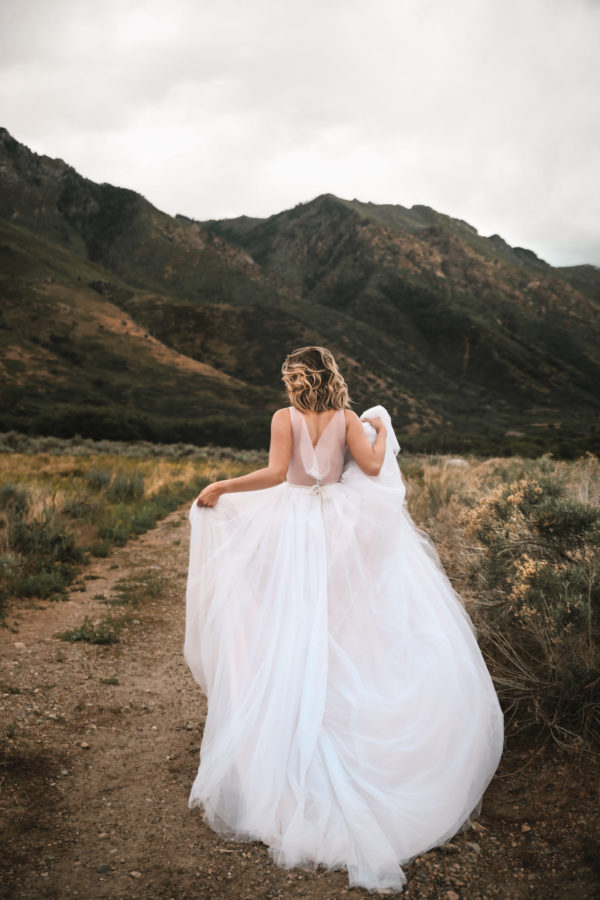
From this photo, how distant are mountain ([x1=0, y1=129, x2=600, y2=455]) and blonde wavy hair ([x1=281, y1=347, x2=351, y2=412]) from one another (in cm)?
2122

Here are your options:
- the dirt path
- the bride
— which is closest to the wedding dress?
the bride

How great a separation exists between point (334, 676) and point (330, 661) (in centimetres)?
7

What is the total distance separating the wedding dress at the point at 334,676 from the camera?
2.53 meters

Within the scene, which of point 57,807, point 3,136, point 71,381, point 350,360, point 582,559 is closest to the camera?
point 57,807

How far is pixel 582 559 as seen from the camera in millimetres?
3770

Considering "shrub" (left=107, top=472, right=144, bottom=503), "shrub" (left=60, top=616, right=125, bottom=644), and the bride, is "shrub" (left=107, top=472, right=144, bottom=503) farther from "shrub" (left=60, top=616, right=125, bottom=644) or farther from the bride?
the bride

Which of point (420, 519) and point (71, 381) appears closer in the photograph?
point (420, 519)

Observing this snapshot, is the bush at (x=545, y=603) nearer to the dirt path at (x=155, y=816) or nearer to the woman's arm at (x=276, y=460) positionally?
the dirt path at (x=155, y=816)

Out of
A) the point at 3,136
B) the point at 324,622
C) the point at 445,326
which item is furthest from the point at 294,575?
the point at 3,136

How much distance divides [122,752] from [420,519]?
5.12 meters

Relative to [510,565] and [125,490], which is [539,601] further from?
[125,490]

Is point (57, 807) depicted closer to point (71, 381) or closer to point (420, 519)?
point (420, 519)

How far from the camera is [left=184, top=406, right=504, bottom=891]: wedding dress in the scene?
2.53 metres

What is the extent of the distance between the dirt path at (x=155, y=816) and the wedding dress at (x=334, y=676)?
115 mm
